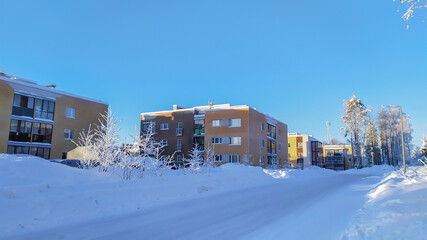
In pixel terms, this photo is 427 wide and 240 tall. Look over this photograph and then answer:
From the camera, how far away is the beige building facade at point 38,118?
2820 cm

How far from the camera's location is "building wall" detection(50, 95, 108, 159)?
3214 cm

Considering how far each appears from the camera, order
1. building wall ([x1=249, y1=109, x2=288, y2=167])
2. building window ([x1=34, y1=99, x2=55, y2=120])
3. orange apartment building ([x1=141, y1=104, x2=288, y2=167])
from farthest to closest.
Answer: building wall ([x1=249, y1=109, x2=288, y2=167])
orange apartment building ([x1=141, y1=104, x2=288, y2=167])
building window ([x1=34, y1=99, x2=55, y2=120])

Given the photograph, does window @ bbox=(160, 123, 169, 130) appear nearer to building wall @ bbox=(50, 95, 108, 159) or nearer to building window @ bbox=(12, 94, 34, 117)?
building wall @ bbox=(50, 95, 108, 159)

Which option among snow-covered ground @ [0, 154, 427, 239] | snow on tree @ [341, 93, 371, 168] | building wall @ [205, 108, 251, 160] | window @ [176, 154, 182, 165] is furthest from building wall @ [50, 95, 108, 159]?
snow on tree @ [341, 93, 371, 168]

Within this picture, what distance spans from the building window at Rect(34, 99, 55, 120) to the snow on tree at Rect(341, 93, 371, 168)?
5116 cm

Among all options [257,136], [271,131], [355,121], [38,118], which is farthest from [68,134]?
[355,121]

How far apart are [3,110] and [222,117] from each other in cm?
2548

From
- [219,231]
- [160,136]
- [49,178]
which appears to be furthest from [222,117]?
[219,231]

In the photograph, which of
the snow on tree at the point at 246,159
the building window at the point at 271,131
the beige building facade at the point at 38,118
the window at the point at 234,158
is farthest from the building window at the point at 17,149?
the building window at the point at 271,131

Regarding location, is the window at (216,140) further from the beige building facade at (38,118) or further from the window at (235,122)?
the beige building facade at (38,118)

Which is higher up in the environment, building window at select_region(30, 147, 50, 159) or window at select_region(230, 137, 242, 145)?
window at select_region(230, 137, 242, 145)

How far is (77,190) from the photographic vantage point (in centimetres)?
941

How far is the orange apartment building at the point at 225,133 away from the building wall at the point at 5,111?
14278mm

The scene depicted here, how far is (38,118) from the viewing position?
3067 centimetres
